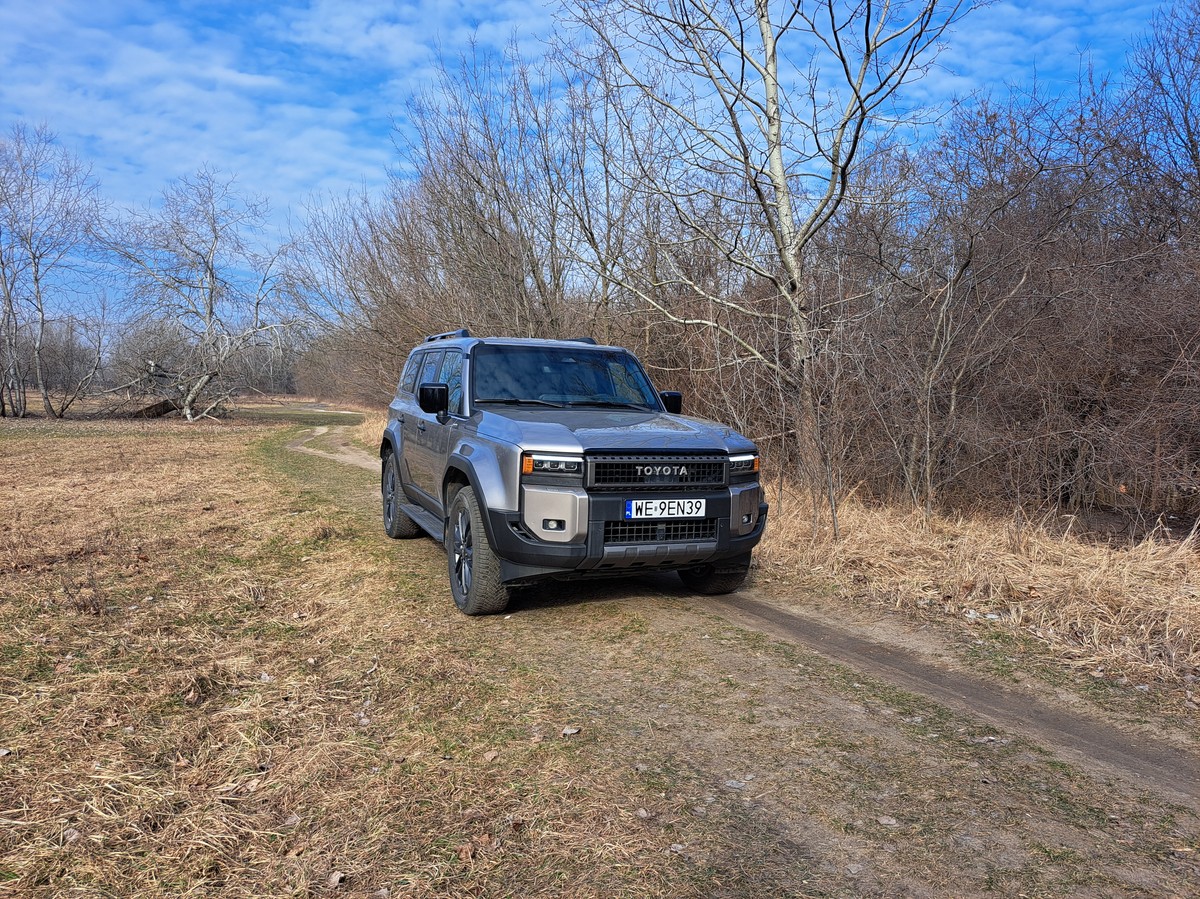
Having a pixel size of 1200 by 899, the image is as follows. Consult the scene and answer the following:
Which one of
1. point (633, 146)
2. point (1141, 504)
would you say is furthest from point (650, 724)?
point (633, 146)

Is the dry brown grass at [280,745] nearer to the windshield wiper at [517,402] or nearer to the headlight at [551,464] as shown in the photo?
the headlight at [551,464]

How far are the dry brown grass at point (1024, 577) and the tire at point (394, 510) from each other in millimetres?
3553

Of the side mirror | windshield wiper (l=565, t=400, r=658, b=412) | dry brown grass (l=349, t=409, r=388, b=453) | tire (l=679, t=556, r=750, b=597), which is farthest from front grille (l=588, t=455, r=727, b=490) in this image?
dry brown grass (l=349, t=409, r=388, b=453)

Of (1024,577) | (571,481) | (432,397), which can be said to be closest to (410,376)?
(432,397)

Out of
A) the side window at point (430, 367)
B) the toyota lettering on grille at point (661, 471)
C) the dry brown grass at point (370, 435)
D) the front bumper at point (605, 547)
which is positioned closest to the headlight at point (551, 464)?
the front bumper at point (605, 547)

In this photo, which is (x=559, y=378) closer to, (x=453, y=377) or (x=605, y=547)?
(x=453, y=377)

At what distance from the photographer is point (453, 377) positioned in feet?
21.4

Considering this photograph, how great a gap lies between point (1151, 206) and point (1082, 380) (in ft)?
12.5

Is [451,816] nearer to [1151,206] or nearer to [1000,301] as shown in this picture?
[1000,301]

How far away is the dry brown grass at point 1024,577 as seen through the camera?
4.73m

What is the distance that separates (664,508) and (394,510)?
13.1 ft

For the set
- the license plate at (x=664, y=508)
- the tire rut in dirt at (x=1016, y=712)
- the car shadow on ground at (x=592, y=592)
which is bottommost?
the tire rut in dirt at (x=1016, y=712)

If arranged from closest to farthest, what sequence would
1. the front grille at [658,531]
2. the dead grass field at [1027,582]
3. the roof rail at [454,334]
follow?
the dead grass field at [1027,582] → the front grille at [658,531] → the roof rail at [454,334]

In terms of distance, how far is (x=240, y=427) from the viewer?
27.2 meters
